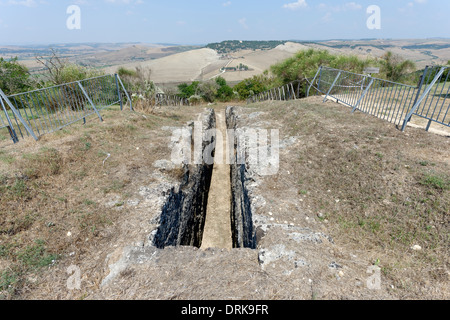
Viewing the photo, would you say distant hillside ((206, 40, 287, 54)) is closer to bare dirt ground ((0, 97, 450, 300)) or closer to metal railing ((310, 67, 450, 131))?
metal railing ((310, 67, 450, 131))

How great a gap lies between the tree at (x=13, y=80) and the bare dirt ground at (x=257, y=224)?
8449mm

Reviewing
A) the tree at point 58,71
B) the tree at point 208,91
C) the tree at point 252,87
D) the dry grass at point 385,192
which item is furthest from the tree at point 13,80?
the tree at point 252,87

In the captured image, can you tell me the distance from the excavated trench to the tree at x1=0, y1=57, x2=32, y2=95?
390 inches

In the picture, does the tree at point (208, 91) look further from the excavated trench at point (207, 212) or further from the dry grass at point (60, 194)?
the dry grass at point (60, 194)

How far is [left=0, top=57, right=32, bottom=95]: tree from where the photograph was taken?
11203 millimetres

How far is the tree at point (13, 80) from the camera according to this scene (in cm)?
1120

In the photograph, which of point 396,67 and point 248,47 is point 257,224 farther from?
point 248,47

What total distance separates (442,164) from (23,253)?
725 centimetres

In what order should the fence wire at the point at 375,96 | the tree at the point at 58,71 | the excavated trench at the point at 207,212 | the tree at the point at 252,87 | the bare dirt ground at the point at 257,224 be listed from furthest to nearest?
1. the tree at the point at 252,87
2. the tree at the point at 58,71
3. the fence wire at the point at 375,96
4. the excavated trench at the point at 207,212
5. the bare dirt ground at the point at 257,224

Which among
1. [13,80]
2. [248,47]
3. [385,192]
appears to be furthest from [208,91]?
[248,47]
